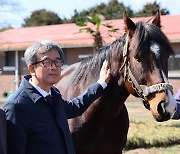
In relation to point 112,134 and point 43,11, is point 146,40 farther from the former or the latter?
point 43,11

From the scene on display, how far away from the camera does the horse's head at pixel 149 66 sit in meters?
3.25

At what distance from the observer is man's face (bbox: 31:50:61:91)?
2609 millimetres

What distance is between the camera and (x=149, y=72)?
3406 millimetres

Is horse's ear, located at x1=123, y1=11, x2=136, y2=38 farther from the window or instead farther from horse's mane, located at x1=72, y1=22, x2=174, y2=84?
the window

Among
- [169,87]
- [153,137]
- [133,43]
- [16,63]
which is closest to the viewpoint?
[169,87]

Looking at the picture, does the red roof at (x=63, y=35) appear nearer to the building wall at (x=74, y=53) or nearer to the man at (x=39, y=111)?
the building wall at (x=74, y=53)

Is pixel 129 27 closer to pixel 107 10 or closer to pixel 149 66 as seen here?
pixel 149 66

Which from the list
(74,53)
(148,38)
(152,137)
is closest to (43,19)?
(74,53)

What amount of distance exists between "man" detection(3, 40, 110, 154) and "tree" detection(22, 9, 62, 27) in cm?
4810

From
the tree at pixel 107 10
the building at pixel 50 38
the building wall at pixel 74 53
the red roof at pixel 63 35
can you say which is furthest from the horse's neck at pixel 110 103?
the tree at pixel 107 10

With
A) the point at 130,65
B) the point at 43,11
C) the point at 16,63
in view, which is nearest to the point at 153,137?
the point at 130,65

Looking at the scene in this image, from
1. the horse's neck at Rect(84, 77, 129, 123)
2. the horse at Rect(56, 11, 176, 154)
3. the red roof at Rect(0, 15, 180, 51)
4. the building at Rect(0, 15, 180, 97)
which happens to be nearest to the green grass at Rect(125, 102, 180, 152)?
the horse at Rect(56, 11, 176, 154)

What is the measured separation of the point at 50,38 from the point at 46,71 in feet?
66.2

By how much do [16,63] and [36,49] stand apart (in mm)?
21121
